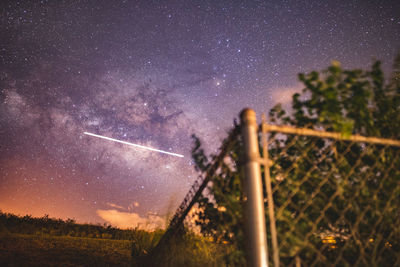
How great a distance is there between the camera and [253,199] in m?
1.23

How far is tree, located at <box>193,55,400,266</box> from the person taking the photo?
5.52 feet

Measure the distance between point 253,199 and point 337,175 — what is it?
121 cm

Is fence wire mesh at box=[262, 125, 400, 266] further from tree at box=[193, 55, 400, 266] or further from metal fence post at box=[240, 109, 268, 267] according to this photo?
metal fence post at box=[240, 109, 268, 267]

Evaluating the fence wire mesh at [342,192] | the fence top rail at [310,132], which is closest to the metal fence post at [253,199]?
the fence top rail at [310,132]

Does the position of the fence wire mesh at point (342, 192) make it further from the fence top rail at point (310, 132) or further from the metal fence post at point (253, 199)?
the metal fence post at point (253, 199)

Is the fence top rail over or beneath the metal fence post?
over

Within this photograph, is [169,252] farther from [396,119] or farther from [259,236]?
[396,119]

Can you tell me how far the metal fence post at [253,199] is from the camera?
3.84ft

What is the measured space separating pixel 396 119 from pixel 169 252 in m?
3.21

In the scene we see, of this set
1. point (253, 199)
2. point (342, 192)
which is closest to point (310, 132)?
point (253, 199)

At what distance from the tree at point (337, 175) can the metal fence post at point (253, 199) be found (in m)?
0.33

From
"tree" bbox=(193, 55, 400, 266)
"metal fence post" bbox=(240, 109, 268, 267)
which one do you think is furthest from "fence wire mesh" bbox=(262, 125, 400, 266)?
"metal fence post" bbox=(240, 109, 268, 267)

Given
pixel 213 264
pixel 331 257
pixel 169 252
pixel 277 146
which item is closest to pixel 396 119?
pixel 277 146

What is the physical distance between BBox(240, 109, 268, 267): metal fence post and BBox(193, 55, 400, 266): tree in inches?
13.2
